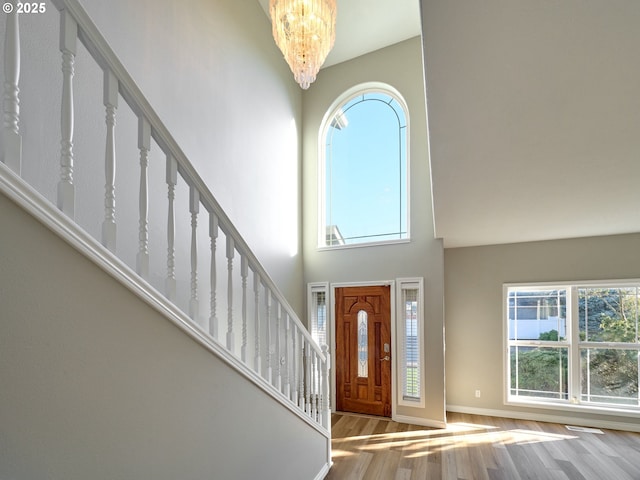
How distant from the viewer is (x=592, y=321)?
4371mm

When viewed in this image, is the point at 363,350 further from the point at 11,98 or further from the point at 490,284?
the point at 11,98

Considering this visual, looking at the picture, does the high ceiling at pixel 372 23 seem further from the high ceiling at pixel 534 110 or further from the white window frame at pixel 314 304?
the white window frame at pixel 314 304

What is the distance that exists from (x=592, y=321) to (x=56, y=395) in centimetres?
564

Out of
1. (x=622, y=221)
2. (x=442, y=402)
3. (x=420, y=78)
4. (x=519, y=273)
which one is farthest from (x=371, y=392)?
(x=420, y=78)

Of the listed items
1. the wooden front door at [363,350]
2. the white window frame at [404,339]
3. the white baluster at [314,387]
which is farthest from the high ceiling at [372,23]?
the white baluster at [314,387]

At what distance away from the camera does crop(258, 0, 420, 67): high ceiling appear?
439 centimetres

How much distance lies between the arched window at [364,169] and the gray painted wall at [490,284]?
121cm

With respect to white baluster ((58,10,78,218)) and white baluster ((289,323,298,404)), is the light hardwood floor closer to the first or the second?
white baluster ((289,323,298,404))

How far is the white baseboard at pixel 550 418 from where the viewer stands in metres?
4.05

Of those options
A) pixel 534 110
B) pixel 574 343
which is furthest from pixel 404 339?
pixel 534 110

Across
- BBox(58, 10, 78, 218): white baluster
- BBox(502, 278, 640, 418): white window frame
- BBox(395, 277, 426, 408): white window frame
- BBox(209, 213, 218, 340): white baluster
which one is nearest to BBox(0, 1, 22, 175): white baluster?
BBox(58, 10, 78, 218): white baluster

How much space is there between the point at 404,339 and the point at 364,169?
2.65 metres

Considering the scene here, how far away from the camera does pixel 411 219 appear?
4.65 metres

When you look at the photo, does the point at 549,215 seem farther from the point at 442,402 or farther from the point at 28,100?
the point at 28,100
